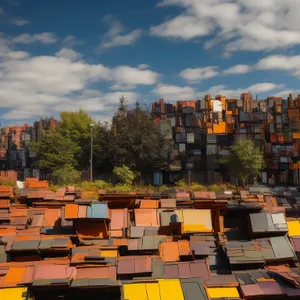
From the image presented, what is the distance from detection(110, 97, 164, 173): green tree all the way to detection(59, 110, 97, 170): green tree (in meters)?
7.13

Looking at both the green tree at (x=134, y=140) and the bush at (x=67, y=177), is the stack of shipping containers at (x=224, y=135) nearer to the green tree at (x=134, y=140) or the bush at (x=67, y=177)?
the green tree at (x=134, y=140)

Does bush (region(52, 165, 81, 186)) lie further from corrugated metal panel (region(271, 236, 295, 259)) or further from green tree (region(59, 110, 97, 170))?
corrugated metal panel (region(271, 236, 295, 259))

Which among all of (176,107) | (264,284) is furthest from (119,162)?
(264,284)

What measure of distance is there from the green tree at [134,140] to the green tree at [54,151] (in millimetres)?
5230

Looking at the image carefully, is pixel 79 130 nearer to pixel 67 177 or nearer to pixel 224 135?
pixel 67 177

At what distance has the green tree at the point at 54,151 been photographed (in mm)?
33219

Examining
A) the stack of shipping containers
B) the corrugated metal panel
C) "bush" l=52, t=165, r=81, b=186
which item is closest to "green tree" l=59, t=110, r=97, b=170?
"bush" l=52, t=165, r=81, b=186

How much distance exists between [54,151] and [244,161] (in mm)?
18086

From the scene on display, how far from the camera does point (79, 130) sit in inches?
1673

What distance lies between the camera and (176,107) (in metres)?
40.2

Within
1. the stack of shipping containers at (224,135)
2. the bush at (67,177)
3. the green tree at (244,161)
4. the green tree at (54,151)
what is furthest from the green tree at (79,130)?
the green tree at (244,161)

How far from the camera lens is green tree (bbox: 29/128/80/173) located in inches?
1308

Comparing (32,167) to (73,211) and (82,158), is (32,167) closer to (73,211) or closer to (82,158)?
(82,158)

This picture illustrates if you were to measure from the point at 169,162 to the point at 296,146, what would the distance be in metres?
14.4
